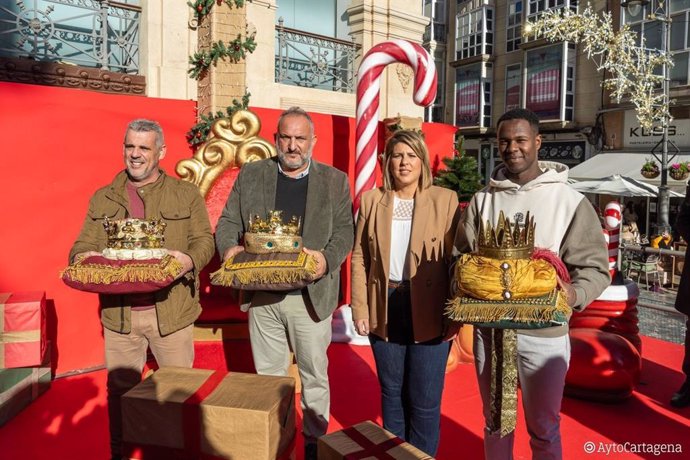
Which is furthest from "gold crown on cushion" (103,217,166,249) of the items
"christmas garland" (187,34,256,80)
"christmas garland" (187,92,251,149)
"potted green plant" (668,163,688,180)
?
"potted green plant" (668,163,688,180)

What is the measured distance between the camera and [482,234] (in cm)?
213

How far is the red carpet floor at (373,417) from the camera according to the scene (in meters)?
3.07

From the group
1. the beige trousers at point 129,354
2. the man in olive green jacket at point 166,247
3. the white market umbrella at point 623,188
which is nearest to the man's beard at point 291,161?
the man in olive green jacket at point 166,247

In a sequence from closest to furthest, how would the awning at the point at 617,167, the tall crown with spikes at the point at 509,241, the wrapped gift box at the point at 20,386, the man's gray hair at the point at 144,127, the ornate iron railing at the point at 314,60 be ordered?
the tall crown with spikes at the point at 509,241 < the man's gray hair at the point at 144,127 < the wrapped gift box at the point at 20,386 < the ornate iron railing at the point at 314,60 < the awning at the point at 617,167

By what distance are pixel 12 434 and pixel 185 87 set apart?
16.6 feet

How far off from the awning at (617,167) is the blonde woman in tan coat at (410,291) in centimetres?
1502

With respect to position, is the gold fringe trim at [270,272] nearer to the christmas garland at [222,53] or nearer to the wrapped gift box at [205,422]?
the wrapped gift box at [205,422]

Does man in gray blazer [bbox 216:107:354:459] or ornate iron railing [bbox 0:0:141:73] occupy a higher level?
ornate iron railing [bbox 0:0:141:73]

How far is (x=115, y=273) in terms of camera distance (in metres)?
2.39

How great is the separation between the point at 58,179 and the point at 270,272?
7.46ft

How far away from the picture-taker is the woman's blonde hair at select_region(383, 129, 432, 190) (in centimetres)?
255

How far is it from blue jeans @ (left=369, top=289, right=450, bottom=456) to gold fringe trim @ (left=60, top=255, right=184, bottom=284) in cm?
107

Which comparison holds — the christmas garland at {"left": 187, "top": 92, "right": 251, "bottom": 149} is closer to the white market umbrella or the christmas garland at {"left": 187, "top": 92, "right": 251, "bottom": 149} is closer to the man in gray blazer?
the man in gray blazer

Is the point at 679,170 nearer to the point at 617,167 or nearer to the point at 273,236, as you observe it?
the point at 617,167
